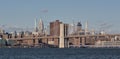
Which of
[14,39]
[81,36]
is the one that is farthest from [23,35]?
[81,36]

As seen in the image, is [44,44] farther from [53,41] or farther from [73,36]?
[73,36]

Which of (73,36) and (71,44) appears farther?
(71,44)

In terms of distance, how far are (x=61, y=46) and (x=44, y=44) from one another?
51.4 ft

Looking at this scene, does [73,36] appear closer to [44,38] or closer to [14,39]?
[44,38]

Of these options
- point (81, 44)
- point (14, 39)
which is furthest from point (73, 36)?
point (14, 39)

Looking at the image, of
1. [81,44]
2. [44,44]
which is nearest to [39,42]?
[44,44]

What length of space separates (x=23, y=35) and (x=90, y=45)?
82.5 ft

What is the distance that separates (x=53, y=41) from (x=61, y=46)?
53.5ft

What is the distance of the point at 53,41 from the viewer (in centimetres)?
19875

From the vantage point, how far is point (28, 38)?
18700 cm

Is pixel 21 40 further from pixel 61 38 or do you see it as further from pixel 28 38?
pixel 61 38

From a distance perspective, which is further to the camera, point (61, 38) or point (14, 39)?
point (14, 39)

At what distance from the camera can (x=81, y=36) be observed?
17688 cm

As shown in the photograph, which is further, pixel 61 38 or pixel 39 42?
pixel 39 42
